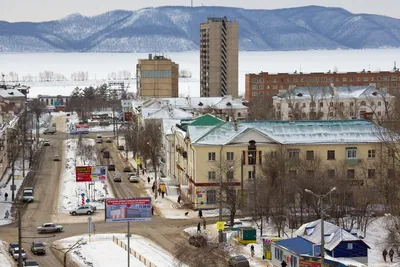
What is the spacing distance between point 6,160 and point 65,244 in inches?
1179

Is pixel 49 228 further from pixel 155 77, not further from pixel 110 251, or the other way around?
pixel 155 77

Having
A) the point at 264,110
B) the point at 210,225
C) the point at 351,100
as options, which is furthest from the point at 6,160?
the point at 351,100

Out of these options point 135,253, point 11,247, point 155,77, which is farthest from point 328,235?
point 155,77

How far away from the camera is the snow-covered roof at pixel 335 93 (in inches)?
3912

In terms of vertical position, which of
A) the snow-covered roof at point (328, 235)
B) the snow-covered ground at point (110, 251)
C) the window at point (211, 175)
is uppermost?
the window at point (211, 175)

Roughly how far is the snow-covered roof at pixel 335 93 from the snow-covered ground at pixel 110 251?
57.5 metres

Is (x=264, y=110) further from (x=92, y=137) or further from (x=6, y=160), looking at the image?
(x=6, y=160)

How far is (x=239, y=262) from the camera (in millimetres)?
36375

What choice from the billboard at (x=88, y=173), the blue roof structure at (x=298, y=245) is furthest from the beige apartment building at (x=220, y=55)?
the blue roof structure at (x=298, y=245)

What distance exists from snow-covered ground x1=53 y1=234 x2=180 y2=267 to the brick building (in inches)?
3440

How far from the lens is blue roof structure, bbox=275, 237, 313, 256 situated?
1394 inches

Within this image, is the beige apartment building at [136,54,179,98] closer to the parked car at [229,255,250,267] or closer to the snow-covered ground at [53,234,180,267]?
the snow-covered ground at [53,234,180,267]

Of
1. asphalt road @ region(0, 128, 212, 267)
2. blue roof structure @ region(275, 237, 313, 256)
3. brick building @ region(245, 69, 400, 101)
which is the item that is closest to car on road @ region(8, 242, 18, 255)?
asphalt road @ region(0, 128, 212, 267)

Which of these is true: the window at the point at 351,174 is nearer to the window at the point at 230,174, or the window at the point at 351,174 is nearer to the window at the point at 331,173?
the window at the point at 331,173
